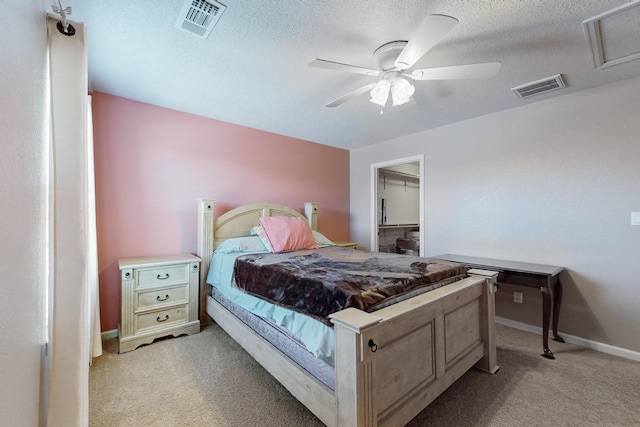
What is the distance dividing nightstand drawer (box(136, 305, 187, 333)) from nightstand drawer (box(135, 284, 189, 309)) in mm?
69

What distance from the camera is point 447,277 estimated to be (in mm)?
1920

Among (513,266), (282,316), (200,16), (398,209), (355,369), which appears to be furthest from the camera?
(398,209)

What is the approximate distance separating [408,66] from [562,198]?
6.99 feet

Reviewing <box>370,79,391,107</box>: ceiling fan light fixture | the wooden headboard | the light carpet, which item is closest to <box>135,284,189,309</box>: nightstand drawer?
the wooden headboard

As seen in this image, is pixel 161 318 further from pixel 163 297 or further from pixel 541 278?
pixel 541 278

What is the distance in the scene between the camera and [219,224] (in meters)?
3.04

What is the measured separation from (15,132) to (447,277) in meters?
2.22

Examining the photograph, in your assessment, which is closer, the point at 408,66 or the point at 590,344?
the point at 408,66

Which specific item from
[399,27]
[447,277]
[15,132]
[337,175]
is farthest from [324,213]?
[15,132]

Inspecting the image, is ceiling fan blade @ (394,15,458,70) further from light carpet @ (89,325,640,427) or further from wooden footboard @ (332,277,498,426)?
light carpet @ (89,325,640,427)

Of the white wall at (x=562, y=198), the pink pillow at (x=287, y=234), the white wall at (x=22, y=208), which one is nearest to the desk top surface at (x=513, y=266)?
the white wall at (x=562, y=198)

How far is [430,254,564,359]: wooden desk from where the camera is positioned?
7.36ft

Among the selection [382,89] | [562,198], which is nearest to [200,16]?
[382,89]

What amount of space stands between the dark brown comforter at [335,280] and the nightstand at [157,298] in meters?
0.62
